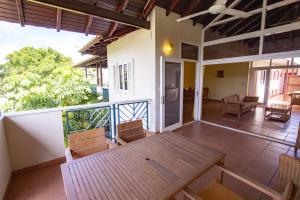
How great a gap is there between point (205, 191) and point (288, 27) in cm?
404

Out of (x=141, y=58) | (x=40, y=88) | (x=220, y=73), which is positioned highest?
(x=141, y=58)

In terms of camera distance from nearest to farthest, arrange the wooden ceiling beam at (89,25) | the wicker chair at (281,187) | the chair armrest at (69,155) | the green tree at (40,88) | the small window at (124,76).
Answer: the wicker chair at (281,187), the chair armrest at (69,155), the wooden ceiling beam at (89,25), the green tree at (40,88), the small window at (124,76)

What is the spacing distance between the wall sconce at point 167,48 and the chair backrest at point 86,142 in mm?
2828

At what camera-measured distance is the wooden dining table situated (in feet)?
3.58

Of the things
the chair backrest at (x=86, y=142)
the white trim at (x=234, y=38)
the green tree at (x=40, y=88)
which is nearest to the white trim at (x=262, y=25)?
the white trim at (x=234, y=38)

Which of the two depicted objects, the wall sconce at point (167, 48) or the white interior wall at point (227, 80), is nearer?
the wall sconce at point (167, 48)

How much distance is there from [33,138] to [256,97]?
789 centimetres

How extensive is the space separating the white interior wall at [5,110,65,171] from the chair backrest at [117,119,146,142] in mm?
1295

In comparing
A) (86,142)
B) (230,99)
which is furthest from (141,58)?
(230,99)

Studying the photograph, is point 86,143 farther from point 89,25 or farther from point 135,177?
point 89,25

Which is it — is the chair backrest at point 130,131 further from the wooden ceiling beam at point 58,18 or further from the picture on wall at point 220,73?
the picture on wall at point 220,73

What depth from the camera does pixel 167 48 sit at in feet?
13.3

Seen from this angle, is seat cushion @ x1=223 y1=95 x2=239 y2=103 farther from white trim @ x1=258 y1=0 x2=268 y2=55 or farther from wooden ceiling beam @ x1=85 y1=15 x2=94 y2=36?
wooden ceiling beam @ x1=85 y1=15 x2=94 y2=36

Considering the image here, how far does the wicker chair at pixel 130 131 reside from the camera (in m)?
2.19
